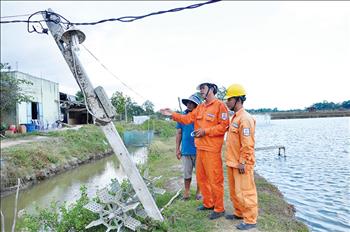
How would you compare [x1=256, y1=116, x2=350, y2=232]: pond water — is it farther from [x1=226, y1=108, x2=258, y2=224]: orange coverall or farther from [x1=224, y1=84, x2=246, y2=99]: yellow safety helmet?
[x1=224, y1=84, x2=246, y2=99]: yellow safety helmet

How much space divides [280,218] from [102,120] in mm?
3210

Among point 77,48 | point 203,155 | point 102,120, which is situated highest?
point 77,48

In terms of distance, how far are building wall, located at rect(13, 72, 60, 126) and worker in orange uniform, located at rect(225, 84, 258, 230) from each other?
18995 millimetres

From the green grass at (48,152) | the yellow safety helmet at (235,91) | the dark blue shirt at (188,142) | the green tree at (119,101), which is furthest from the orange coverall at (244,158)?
the green tree at (119,101)

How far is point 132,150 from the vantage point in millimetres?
19688

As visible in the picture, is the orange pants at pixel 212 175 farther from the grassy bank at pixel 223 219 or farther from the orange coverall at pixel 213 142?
the grassy bank at pixel 223 219

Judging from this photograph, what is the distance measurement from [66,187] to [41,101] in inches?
555

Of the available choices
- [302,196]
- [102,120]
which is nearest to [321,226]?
[302,196]

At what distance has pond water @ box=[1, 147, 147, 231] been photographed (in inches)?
379

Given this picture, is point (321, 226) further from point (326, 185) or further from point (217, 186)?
point (326, 185)

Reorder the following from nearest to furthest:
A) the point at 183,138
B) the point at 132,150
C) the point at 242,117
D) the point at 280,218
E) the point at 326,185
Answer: the point at 242,117
the point at 280,218
the point at 183,138
the point at 326,185
the point at 132,150

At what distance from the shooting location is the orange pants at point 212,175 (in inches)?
183

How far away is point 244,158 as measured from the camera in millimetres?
4094

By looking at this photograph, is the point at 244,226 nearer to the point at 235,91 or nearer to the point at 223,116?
the point at 223,116
